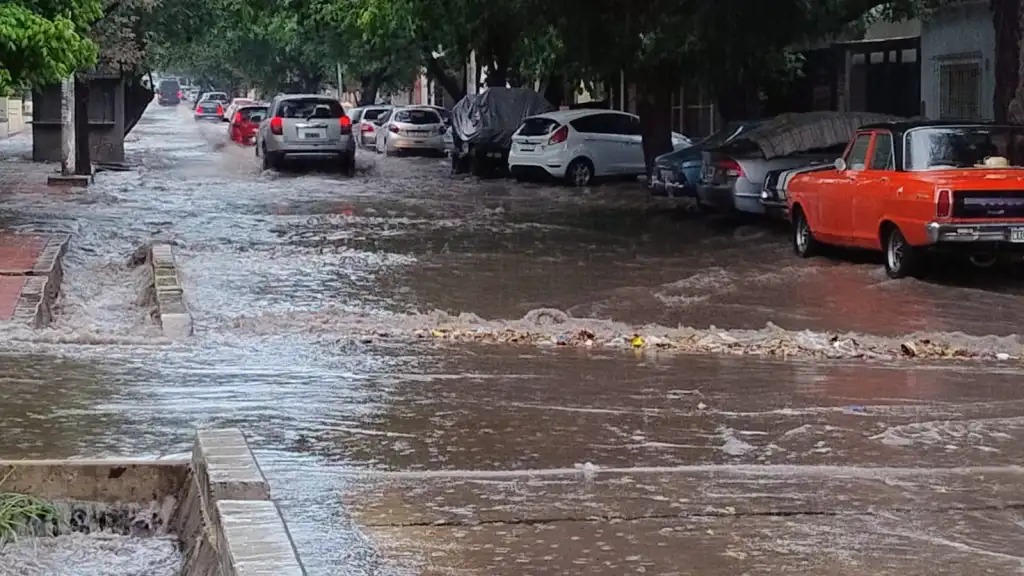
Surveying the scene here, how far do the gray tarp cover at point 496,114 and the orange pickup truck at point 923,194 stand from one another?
59.3ft

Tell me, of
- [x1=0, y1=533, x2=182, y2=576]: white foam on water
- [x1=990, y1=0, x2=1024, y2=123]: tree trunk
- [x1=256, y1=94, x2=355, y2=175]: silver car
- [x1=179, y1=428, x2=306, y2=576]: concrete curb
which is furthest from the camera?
[x1=256, y1=94, x2=355, y2=175]: silver car

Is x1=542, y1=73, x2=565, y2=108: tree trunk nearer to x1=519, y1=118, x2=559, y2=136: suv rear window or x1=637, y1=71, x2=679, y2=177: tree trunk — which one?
x1=519, y1=118, x2=559, y2=136: suv rear window

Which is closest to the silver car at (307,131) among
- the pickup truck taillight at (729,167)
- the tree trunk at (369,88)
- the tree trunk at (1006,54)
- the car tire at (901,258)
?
the pickup truck taillight at (729,167)

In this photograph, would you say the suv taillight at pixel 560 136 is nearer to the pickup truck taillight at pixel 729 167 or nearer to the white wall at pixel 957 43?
the white wall at pixel 957 43

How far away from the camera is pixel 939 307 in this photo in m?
13.4

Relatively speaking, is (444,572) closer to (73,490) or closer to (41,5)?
(73,490)

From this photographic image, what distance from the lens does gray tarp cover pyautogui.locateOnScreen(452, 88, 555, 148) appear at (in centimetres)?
3447

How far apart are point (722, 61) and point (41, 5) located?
11.0m

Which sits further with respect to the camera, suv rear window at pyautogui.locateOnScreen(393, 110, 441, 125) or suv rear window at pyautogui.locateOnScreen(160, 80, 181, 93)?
suv rear window at pyautogui.locateOnScreen(160, 80, 181, 93)

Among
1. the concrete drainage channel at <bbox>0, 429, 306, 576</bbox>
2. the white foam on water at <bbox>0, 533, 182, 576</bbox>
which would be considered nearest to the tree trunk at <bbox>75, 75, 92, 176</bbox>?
the concrete drainage channel at <bbox>0, 429, 306, 576</bbox>

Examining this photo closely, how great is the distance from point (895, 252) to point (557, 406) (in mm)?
6786

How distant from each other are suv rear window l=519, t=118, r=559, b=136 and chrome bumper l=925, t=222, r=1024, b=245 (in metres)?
17.3

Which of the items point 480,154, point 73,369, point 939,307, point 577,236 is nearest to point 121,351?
point 73,369

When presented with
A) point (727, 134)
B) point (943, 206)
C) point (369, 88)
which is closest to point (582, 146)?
point (727, 134)
